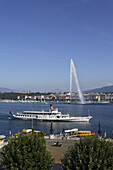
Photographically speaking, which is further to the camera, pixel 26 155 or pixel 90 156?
pixel 26 155

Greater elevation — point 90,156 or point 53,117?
point 90,156

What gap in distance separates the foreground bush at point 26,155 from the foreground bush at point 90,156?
1236mm

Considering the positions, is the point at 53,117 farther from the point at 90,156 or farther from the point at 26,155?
the point at 90,156

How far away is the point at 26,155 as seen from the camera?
33.0 feet

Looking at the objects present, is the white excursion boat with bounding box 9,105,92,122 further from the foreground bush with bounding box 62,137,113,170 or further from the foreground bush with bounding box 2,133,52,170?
the foreground bush with bounding box 62,137,113,170

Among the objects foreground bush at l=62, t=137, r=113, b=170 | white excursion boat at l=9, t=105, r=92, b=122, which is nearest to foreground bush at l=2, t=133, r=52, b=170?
foreground bush at l=62, t=137, r=113, b=170

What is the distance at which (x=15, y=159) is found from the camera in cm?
1016

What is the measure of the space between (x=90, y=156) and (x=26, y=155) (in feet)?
9.34

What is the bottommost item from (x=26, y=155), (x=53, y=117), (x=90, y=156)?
(x=53, y=117)

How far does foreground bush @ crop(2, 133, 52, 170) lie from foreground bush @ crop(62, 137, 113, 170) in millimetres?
1236

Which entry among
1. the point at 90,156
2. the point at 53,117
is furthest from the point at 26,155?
the point at 53,117

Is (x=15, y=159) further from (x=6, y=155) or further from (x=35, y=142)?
(x=35, y=142)

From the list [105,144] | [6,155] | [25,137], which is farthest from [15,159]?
[105,144]

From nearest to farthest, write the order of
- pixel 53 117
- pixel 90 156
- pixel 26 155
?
pixel 90 156 → pixel 26 155 → pixel 53 117
